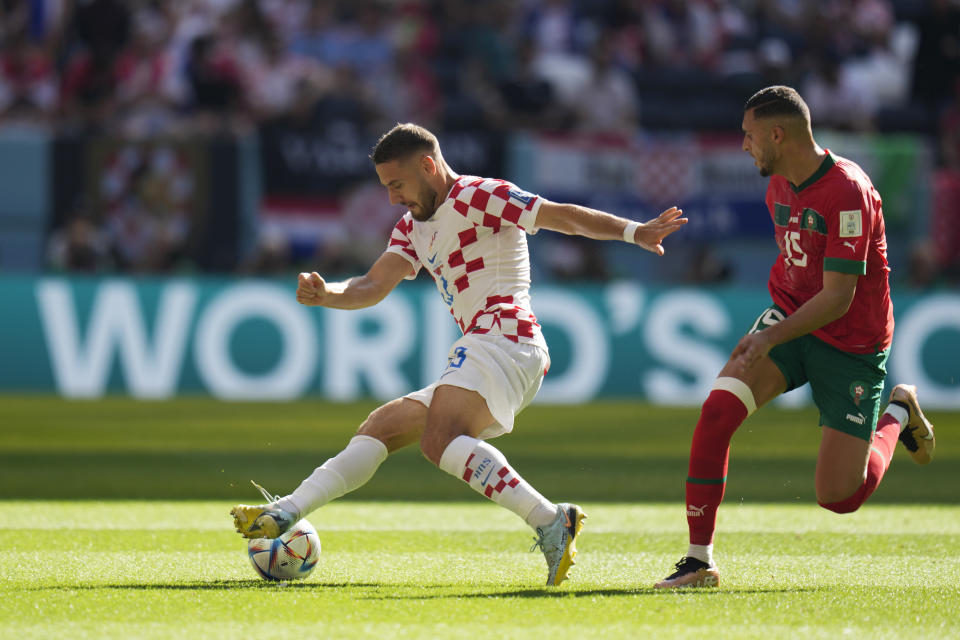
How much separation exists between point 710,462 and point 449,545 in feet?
5.71

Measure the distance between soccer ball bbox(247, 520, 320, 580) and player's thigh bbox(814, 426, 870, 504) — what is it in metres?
2.34

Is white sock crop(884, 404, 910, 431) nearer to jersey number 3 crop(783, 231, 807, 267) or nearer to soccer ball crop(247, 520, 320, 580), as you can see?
jersey number 3 crop(783, 231, 807, 267)

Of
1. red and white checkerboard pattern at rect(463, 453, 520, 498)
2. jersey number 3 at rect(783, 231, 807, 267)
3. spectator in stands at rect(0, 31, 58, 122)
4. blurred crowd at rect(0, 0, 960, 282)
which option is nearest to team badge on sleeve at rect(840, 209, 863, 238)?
jersey number 3 at rect(783, 231, 807, 267)

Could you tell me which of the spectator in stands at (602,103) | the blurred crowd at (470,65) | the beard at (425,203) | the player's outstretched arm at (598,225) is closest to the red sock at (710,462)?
the player's outstretched arm at (598,225)

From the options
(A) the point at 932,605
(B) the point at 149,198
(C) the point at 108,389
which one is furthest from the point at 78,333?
(A) the point at 932,605

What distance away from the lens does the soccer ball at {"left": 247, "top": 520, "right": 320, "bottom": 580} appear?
6.07m

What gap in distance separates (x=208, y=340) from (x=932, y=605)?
11504 millimetres

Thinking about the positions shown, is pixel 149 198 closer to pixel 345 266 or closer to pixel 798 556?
pixel 345 266

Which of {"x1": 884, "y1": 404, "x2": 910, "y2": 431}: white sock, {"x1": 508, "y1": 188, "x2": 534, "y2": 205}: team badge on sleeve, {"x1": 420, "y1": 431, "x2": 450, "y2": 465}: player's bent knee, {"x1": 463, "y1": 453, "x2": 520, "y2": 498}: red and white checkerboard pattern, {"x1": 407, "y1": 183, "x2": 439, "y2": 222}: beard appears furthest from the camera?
{"x1": 884, "y1": 404, "x2": 910, "y2": 431}: white sock

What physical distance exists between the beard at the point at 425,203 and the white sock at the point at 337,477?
41.0 inches

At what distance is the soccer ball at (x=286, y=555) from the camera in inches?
239

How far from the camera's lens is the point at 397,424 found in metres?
6.40

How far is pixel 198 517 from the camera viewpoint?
A: 8250mm

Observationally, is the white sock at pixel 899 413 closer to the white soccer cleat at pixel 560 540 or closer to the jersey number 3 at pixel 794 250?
the jersey number 3 at pixel 794 250
